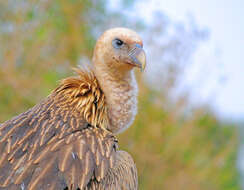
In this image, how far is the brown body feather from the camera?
11.6ft

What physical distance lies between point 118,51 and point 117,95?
469 mm

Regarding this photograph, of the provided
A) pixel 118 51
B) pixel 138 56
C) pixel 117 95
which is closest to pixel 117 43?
pixel 118 51

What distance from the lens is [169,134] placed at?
13.1 metres

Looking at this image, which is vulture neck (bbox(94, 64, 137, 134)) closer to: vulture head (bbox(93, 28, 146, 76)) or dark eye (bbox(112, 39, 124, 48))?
vulture head (bbox(93, 28, 146, 76))

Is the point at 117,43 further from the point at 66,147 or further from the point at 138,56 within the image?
the point at 66,147

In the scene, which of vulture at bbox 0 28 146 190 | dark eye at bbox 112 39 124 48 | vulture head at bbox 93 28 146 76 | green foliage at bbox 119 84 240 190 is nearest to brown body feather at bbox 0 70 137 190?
vulture at bbox 0 28 146 190

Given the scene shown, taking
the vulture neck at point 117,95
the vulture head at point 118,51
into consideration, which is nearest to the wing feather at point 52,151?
the vulture neck at point 117,95

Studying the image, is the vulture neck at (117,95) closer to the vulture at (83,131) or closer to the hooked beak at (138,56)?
the vulture at (83,131)

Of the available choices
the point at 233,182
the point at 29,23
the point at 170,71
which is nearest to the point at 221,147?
the point at 233,182

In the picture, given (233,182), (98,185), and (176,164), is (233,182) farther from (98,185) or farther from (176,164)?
(98,185)

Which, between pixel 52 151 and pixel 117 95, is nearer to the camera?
pixel 52 151

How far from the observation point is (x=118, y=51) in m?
4.54

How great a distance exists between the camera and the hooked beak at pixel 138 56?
4.38m

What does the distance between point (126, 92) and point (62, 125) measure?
89 centimetres
